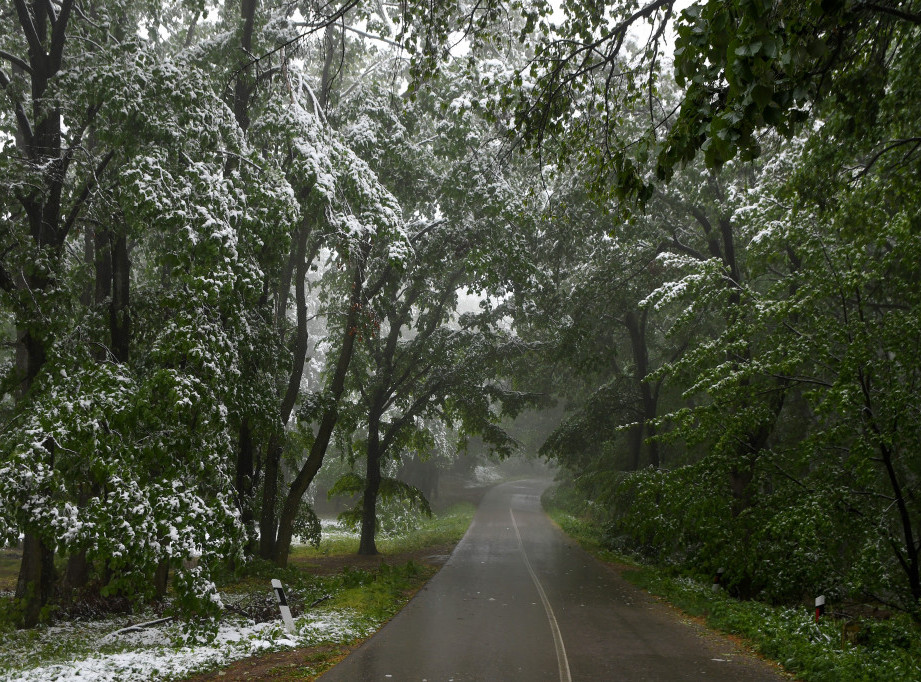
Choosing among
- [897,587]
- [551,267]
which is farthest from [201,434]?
[551,267]

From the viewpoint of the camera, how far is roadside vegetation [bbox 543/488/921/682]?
6.70 meters

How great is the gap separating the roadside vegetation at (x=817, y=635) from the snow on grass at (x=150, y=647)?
5.19 m

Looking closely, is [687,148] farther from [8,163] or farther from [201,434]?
[8,163]

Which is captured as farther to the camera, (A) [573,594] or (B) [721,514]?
(A) [573,594]

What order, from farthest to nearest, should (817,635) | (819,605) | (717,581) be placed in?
(717,581), (819,605), (817,635)

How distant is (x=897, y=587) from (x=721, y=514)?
2.58 m

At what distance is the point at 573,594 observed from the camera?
12.7 m

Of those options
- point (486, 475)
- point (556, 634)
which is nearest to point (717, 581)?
point (556, 634)

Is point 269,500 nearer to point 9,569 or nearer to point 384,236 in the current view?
point 384,236

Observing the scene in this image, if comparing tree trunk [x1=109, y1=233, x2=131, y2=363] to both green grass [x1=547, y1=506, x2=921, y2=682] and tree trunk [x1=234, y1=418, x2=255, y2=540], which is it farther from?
green grass [x1=547, y1=506, x2=921, y2=682]

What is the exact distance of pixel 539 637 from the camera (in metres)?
9.09

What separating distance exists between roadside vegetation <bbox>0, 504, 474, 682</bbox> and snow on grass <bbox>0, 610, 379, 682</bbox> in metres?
0.01

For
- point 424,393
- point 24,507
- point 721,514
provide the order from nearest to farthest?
point 24,507
point 721,514
point 424,393

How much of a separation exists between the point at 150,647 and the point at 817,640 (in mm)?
7907
